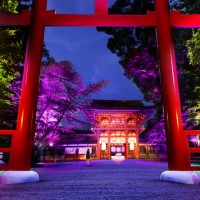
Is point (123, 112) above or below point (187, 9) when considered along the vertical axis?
below

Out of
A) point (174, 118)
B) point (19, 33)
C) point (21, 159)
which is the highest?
point (19, 33)

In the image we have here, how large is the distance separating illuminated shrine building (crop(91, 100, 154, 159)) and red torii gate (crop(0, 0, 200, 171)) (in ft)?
68.7

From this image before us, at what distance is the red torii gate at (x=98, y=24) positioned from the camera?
4867 millimetres

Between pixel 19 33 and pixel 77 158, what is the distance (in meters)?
15.5

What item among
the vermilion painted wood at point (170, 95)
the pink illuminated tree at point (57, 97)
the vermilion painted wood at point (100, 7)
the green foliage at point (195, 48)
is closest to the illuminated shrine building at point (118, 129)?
the pink illuminated tree at point (57, 97)

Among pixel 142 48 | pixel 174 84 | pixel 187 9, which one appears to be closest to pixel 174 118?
pixel 174 84

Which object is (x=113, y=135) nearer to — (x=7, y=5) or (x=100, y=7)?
(x=7, y=5)

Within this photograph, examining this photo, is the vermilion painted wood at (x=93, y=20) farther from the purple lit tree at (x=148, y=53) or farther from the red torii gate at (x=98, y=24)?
the purple lit tree at (x=148, y=53)

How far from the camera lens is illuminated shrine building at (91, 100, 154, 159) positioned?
87.2 feet

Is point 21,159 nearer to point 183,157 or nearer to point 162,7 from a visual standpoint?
point 183,157

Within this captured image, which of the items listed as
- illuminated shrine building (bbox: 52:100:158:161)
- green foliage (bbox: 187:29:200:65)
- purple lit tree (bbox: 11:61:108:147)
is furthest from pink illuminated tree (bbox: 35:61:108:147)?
illuminated shrine building (bbox: 52:100:158:161)

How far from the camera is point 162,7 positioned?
577 centimetres

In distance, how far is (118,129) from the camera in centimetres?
2705

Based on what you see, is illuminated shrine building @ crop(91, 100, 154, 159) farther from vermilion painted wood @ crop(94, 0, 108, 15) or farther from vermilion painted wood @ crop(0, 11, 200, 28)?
vermilion painted wood @ crop(94, 0, 108, 15)
